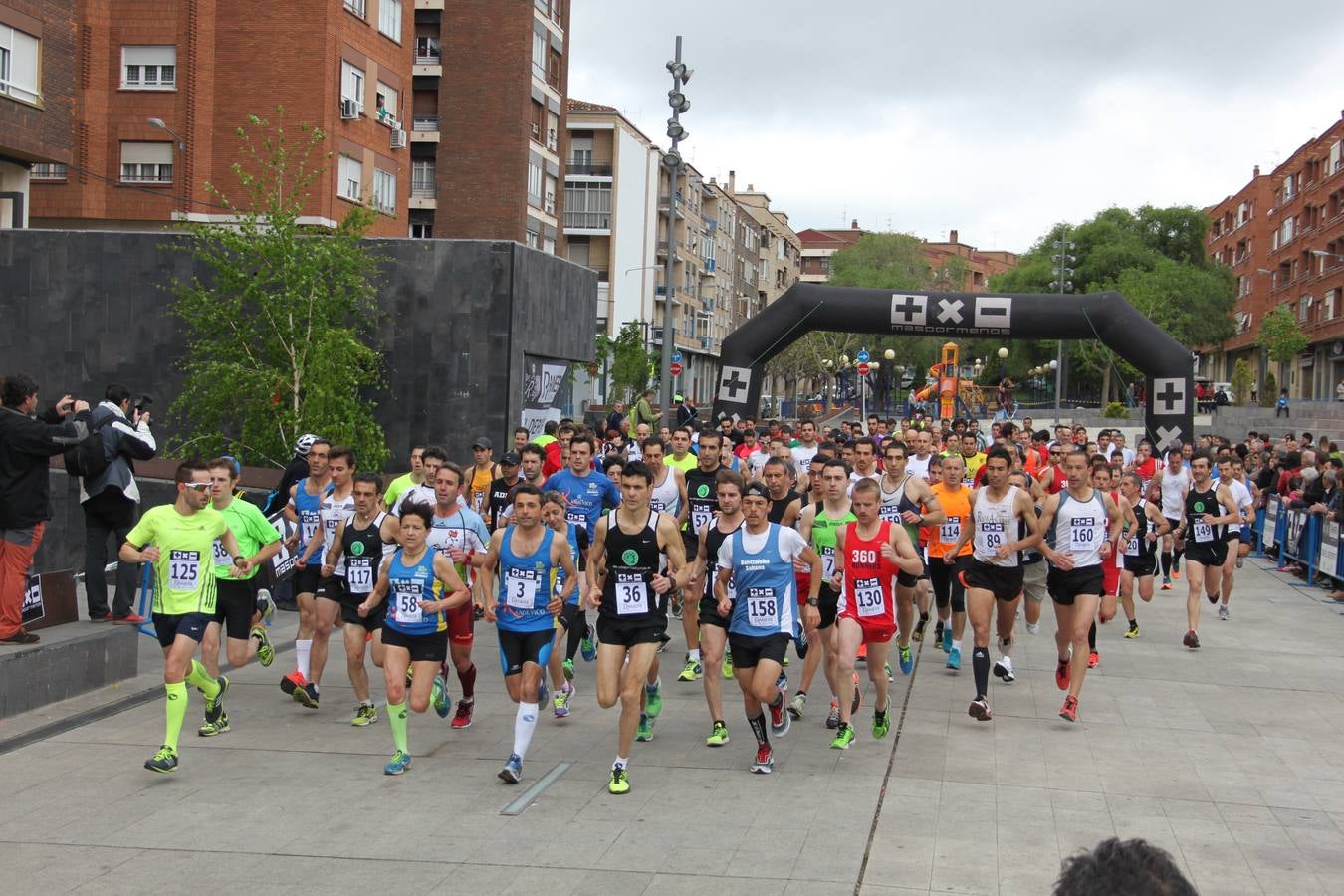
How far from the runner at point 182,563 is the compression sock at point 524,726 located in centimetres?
203

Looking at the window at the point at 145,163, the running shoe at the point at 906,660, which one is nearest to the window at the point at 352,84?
the window at the point at 145,163

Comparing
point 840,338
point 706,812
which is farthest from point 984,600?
point 840,338

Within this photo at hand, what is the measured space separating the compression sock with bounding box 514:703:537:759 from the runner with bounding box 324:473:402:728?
1652 millimetres

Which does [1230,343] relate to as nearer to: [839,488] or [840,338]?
[840,338]

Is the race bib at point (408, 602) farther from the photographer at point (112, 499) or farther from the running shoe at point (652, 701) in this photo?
the photographer at point (112, 499)

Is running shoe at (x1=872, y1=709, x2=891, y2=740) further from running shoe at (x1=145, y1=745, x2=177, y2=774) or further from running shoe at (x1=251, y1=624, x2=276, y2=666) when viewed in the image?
running shoe at (x1=251, y1=624, x2=276, y2=666)

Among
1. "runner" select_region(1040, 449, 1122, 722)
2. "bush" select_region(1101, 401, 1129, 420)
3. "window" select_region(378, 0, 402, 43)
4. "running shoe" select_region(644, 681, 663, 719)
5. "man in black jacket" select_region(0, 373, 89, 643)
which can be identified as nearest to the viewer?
"running shoe" select_region(644, 681, 663, 719)

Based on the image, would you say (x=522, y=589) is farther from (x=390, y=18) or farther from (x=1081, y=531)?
(x=390, y=18)

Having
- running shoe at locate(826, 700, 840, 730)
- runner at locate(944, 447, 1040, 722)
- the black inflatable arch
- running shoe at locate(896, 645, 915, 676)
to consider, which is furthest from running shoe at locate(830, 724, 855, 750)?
the black inflatable arch

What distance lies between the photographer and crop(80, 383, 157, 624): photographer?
1152 centimetres

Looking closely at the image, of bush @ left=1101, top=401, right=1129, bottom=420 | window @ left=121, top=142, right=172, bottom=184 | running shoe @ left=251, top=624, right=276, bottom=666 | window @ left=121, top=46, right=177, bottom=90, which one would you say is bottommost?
running shoe @ left=251, top=624, right=276, bottom=666

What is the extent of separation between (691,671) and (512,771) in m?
3.68

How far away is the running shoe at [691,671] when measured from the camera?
11305mm

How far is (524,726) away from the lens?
26.2 feet
